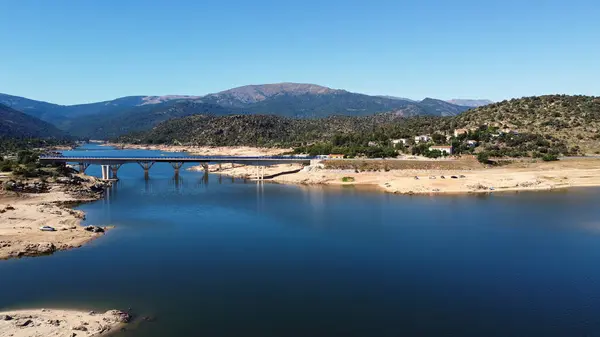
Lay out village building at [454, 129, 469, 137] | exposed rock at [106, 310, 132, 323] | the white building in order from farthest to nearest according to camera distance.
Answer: the white building, village building at [454, 129, 469, 137], exposed rock at [106, 310, 132, 323]

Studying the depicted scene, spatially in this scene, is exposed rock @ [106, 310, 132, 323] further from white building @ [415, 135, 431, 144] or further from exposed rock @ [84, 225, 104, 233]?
white building @ [415, 135, 431, 144]

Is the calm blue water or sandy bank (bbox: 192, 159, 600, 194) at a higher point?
sandy bank (bbox: 192, 159, 600, 194)

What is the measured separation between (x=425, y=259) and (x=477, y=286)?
6601 millimetres

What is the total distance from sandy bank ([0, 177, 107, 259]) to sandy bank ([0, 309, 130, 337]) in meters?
14.9

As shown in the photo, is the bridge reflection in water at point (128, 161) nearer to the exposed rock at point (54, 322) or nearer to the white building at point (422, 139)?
the white building at point (422, 139)

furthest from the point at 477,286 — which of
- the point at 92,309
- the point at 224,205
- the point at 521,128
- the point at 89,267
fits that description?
the point at 521,128

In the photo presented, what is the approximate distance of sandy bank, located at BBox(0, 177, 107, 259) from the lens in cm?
4008

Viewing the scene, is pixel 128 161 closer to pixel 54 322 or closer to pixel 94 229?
pixel 94 229

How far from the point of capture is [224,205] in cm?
6638

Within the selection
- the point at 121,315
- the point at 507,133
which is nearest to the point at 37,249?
the point at 121,315

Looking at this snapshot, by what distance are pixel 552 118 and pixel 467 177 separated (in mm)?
53996

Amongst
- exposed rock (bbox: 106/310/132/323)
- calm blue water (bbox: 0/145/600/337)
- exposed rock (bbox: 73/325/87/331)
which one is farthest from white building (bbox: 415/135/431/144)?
exposed rock (bbox: 73/325/87/331)

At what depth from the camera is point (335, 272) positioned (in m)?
34.1

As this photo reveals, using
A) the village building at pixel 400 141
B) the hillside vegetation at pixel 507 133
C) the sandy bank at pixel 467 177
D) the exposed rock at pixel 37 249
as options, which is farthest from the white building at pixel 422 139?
the exposed rock at pixel 37 249
